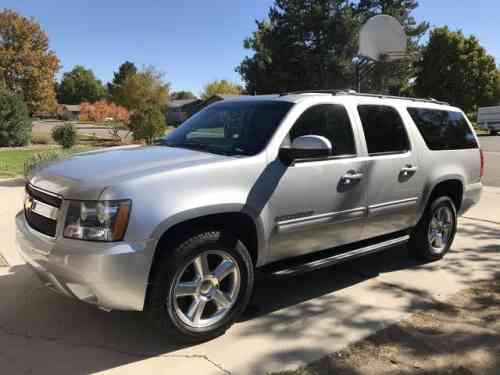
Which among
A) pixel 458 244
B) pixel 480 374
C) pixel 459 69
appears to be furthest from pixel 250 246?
pixel 459 69

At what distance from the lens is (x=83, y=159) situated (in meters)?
3.71

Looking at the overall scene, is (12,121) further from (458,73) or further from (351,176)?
(458,73)

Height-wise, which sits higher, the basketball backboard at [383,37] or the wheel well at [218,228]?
the basketball backboard at [383,37]

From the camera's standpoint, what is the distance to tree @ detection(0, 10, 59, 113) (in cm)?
4178

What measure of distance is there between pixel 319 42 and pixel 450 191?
3305 centimetres

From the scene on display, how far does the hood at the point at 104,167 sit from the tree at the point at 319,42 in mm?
32765

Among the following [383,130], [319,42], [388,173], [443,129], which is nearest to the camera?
[388,173]

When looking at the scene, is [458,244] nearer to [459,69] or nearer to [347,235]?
[347,235]

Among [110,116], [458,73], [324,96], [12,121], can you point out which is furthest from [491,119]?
[324,96]

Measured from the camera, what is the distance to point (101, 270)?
113 inches

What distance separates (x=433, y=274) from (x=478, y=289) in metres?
0.51

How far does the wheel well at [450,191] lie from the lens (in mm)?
5261

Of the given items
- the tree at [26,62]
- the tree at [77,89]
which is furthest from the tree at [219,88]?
the tree at [77,89]

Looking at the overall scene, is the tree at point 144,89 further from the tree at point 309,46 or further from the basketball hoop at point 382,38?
the basketball hoop at point 382,38
